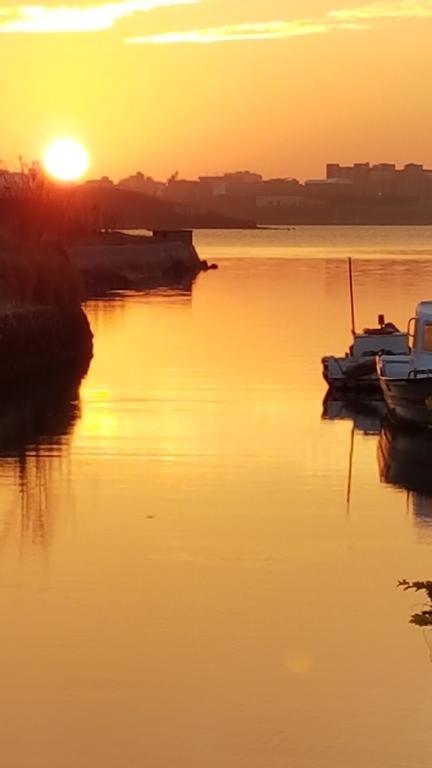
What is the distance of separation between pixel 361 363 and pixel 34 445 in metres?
9.31

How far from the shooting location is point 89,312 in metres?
61.6

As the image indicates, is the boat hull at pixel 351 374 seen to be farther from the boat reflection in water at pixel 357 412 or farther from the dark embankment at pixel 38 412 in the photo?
the dark embankment at pixel 38 412

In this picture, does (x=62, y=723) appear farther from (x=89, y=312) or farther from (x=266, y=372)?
(x=89, y=312)

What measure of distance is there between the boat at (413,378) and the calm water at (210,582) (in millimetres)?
685

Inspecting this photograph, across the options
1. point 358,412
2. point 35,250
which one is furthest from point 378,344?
point 35,250

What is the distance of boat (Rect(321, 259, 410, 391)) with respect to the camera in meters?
34.3

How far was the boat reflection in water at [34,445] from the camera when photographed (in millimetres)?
20281

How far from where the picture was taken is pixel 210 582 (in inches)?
664

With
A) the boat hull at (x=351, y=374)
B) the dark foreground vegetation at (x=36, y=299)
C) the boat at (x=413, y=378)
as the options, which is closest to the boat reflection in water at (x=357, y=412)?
the boat hull at (x=351, y=374)

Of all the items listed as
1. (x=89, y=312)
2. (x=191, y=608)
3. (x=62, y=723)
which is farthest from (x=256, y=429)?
(x=89, y=312)

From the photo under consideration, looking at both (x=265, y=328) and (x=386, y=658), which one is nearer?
(x=386, y=658)

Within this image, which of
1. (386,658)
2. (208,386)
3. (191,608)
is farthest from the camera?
(208,386)

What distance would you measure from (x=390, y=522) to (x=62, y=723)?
8264 mm

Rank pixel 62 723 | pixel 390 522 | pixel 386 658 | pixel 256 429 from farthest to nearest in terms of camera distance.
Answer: pixel 256 429 < pixel 390 522 < pixel 386 658 < pixel 62 723
